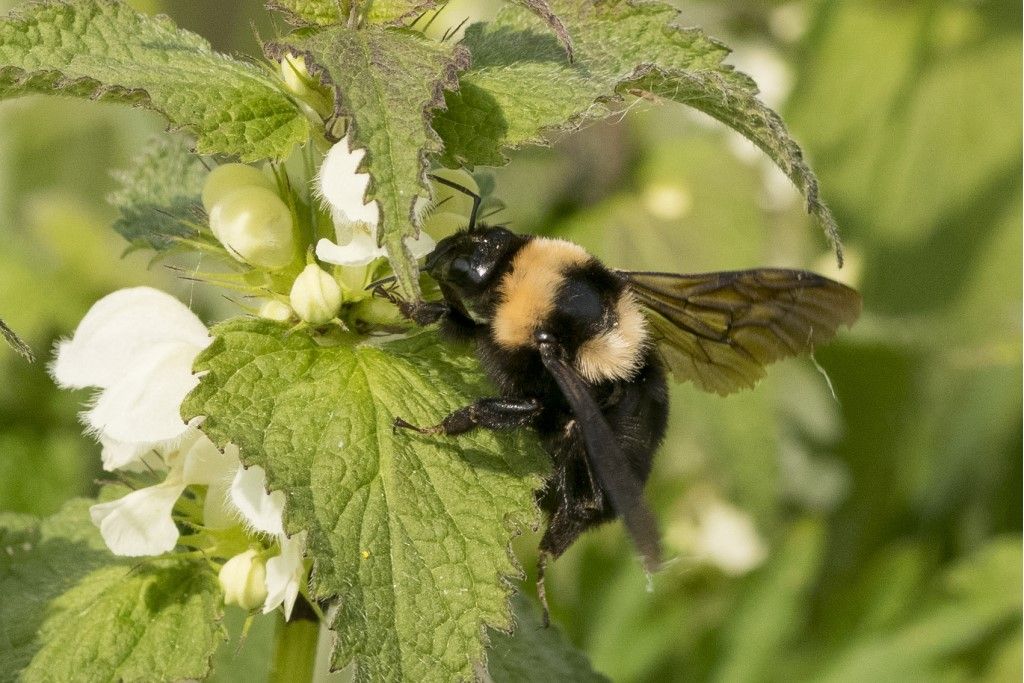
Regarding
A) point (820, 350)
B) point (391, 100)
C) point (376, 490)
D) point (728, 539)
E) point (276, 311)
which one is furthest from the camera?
point (820, 350)

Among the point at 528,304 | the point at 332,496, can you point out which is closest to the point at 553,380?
the point at 528,304

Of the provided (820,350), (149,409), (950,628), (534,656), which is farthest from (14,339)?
(820,350)

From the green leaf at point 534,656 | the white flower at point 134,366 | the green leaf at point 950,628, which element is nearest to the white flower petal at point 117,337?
the white flower at point 134,366

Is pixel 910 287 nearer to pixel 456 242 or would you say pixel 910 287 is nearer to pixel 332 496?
pixel 456 242

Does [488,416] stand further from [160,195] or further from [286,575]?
[160,195]

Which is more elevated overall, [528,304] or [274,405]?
[528,304]

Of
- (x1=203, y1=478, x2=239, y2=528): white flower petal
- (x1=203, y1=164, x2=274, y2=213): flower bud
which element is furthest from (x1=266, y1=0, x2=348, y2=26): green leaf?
(x1=203, y1=478, x2=239, y2=528): white flower petal

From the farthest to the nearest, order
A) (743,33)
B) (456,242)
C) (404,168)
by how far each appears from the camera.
Result: (743,33)
(456,242)
(404,168)
